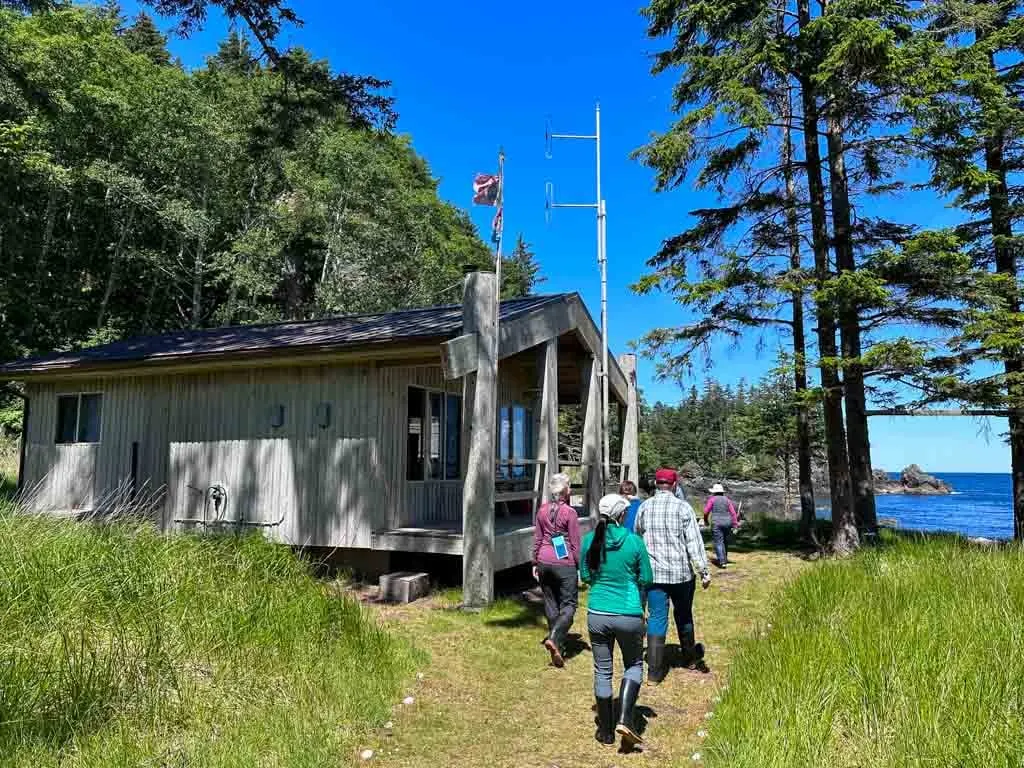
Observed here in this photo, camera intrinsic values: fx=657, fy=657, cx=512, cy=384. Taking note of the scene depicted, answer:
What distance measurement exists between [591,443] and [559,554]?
5.29 meters

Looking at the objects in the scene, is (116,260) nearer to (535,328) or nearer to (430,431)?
(430,431)

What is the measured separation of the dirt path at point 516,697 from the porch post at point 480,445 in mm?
538

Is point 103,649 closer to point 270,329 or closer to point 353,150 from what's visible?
point 270,329

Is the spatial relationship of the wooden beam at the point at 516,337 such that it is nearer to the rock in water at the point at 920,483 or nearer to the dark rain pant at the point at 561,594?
the dark rain pant at the point at 561,594

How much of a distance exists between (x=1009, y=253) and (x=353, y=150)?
2704 centimetres

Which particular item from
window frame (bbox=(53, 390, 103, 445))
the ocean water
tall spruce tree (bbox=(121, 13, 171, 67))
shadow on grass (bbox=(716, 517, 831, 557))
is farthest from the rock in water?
window frame (bbox=(53, 390, 103, 445))

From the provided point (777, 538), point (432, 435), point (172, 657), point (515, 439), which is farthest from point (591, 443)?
point (172, 657)

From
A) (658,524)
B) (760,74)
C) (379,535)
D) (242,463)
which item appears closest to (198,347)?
(242,463)

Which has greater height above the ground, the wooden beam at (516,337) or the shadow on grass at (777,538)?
the wooden beam at (516,337)

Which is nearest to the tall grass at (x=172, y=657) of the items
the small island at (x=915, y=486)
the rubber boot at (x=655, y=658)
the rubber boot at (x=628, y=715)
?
the rubber boot at (x=628, y=715)

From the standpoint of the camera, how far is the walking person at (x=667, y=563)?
20.5ft

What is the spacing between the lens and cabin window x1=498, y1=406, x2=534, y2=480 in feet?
44.6

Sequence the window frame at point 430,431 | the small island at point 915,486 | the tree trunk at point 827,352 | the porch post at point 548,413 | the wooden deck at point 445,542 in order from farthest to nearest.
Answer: the small island at point 915,486
the tree trunk at point 827,352
the window frame at point 430,431
the porch post at point 548,413
the wooden deck at point 445,542

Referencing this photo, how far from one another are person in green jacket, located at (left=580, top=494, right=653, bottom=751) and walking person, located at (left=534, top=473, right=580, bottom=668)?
1.99 meters
